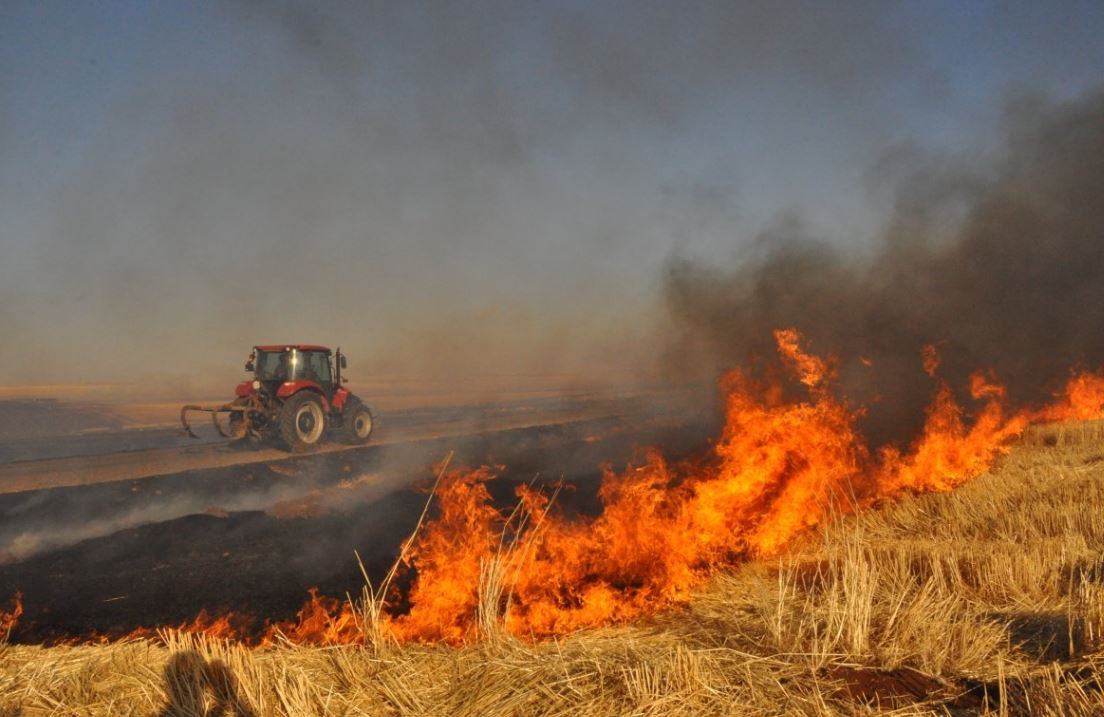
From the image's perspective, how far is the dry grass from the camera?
365 centimetres

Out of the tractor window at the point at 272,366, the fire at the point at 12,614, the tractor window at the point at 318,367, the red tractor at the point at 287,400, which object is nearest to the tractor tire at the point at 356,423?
the red tractor at the point at 287,400

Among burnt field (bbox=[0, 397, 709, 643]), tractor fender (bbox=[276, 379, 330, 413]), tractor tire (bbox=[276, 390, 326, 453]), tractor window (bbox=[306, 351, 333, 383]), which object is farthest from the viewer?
tractor window (bbox=[306, 351, 333, 383])

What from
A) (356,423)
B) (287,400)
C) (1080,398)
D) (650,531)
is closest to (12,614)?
(650,531)

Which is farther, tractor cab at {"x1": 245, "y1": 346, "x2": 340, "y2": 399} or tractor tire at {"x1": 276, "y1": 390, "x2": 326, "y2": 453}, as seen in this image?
tractor cab at {"x1": 245, "y1": 346, "x2": 340, "y2": 399}

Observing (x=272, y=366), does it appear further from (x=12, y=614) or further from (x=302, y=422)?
(x=12, y=614)

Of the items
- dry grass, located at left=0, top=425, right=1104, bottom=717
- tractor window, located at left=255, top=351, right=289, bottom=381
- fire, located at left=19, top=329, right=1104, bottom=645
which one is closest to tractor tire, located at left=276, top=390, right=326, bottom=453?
tractor window, located at left=255, top=351, right=289, bottom=381

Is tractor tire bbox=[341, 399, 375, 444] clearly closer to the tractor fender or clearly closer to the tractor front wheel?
the tractor front wheel

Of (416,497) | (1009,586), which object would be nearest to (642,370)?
(416,497)

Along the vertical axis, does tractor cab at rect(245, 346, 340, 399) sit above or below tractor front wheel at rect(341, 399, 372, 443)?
above

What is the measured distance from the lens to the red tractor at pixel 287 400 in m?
16.6

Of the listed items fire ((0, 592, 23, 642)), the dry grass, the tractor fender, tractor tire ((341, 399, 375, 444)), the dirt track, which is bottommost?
fire ((0, 592, 23, 642))

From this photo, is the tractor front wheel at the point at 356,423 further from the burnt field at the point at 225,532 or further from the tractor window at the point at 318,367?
the tractor window at the point at 318,367

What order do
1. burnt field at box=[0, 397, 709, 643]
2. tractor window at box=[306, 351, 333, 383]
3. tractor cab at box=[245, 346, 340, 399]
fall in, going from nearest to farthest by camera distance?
1. burnt field at box=[0, 397, 709, 643]
2. tractor cab at box=[245, 346, 340, 399]
3. tractor window at box=[306, 351, 333, 383]

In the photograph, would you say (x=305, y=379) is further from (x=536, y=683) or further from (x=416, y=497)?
(x=536, y=683)
